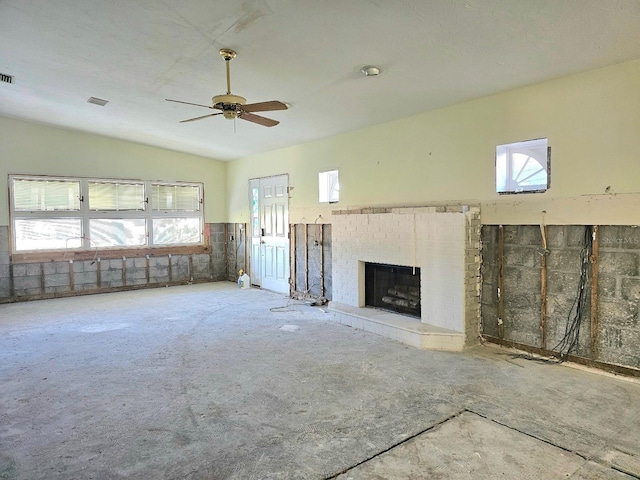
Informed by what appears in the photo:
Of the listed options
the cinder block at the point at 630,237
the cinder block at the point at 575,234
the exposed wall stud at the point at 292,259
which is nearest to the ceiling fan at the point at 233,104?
the cinder block at the point at 575,234

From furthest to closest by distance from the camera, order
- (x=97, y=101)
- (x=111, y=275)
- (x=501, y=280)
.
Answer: (x=111, y=275) → (x=97, y=101) → (x=501, y=280)

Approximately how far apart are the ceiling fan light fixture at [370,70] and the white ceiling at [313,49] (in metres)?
0.07

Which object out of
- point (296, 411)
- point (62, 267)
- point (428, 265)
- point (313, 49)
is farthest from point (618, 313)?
point (62, 267)

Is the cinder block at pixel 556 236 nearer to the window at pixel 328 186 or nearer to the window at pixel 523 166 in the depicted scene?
the window at pixel 523 166

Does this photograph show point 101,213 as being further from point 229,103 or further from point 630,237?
point 630,237

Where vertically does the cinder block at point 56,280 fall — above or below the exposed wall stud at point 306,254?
below

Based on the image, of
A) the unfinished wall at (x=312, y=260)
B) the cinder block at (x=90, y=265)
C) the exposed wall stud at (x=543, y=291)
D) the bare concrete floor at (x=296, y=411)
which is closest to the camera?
the bare concrete floor at (x=296, y=411)

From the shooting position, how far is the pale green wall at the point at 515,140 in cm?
336

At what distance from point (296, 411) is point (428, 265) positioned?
2380 millimetres

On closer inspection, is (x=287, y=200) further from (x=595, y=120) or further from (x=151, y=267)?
(x=595, y=120)

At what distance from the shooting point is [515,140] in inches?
158

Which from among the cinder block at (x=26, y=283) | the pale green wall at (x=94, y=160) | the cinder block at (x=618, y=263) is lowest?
the cinder block at (x=26, y=283)

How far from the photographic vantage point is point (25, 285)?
7.06 meters

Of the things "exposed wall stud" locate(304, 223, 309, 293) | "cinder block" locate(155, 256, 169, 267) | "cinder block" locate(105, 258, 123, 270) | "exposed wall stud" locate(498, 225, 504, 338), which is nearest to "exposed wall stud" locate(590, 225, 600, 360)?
"exposed wall stud" locate(498, 225, 504, 338)
